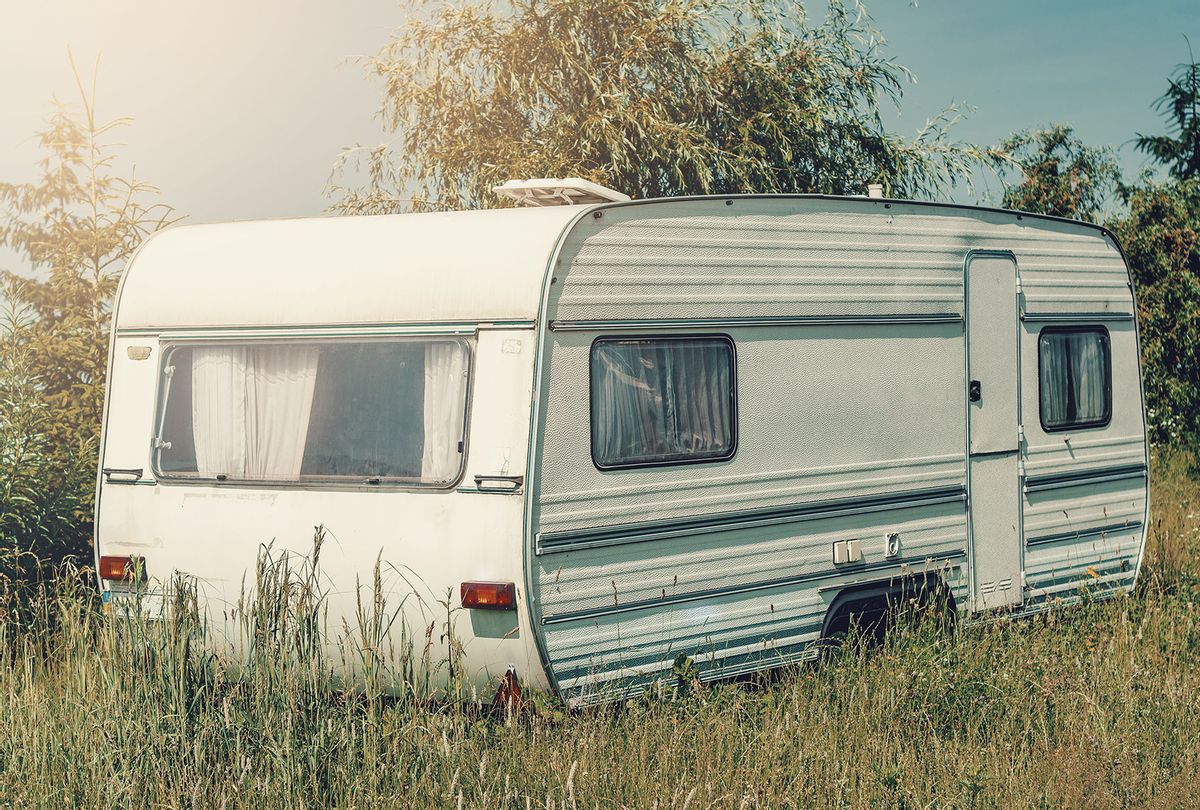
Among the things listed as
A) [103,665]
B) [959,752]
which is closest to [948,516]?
[959,752]

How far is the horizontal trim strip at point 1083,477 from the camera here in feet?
23.7

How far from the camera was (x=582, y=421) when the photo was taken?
5234 mm

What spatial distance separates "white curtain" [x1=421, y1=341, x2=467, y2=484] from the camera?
207 inches

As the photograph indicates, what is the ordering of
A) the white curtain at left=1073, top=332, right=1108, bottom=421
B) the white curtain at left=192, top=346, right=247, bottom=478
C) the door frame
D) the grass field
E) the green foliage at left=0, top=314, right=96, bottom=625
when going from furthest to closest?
the white curtain at left=1073, top=332, right=1108, bottom=421, the green foliage at left=0, top=314, right=96, bottom=625, the door frame, the white curtain at left=192, top=346, right=247, bottom=478, the grass field

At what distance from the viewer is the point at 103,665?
4801mm

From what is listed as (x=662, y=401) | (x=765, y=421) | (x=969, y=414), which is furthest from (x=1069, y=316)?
(x=662, y=401)

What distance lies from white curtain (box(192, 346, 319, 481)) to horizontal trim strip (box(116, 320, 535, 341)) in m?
0.08

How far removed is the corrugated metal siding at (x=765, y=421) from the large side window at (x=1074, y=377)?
0.19 m

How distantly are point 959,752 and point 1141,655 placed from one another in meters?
1.75

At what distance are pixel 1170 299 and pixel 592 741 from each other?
1246 cm

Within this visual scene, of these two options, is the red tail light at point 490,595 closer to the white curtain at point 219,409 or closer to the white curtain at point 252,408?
the white curtain at point 252,408

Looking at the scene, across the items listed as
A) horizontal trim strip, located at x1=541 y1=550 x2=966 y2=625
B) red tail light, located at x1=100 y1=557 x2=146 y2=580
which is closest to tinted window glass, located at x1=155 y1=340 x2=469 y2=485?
red tail light, located at x1=100 y1=557 x2=146 y2=580

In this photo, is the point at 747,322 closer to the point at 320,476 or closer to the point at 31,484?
the point at 320,476

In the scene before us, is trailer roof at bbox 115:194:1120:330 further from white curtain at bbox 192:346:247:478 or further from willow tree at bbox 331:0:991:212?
willow tree at bbox 331:0:991:212
